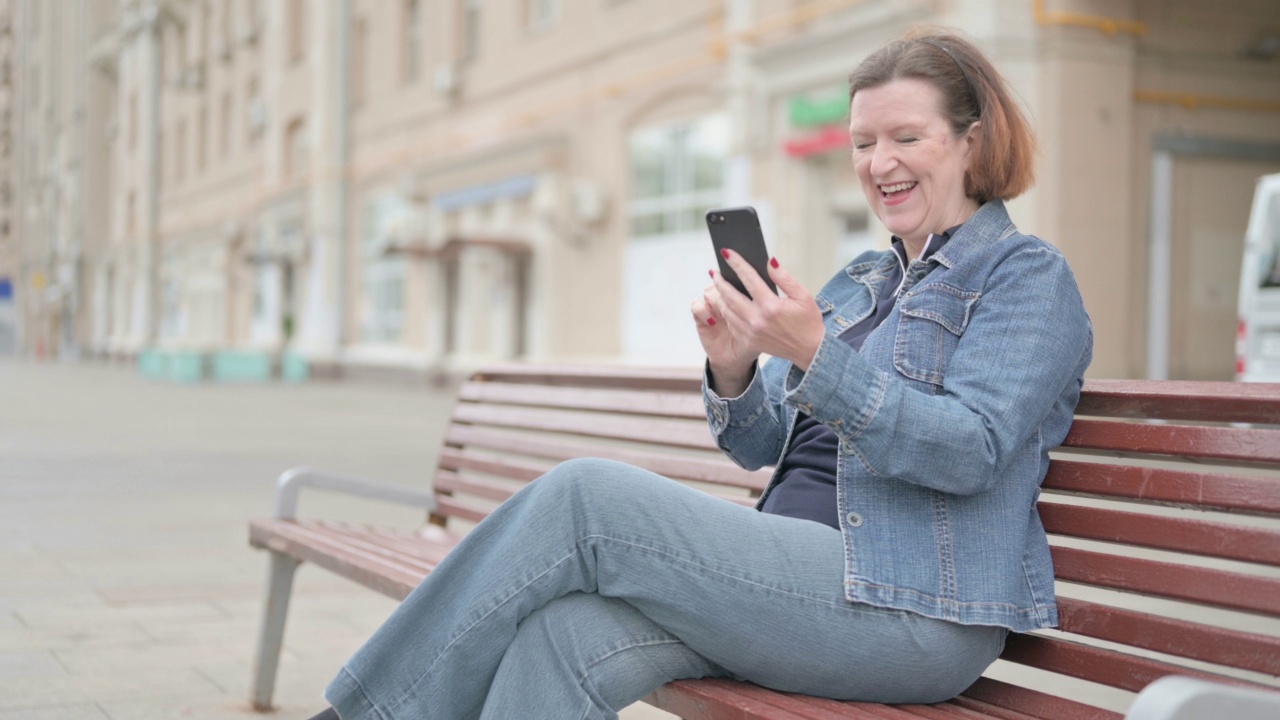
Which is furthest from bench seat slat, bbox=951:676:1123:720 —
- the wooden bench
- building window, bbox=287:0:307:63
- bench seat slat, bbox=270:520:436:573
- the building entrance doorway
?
building window, bbox=287:0:307:63

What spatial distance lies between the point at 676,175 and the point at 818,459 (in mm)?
16347

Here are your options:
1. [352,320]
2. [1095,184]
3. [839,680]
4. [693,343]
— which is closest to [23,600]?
[839,680]

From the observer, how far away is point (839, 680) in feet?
7.06

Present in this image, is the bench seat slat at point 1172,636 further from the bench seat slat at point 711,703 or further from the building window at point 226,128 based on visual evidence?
the building window at point 226,128

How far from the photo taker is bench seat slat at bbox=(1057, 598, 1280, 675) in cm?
193

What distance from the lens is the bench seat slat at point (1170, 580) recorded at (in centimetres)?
193

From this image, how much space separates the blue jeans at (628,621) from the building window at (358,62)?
2806cm

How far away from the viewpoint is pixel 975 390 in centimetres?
208

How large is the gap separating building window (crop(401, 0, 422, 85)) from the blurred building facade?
8 cm

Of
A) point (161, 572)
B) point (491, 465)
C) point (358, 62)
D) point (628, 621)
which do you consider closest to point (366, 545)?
point (491, 465)

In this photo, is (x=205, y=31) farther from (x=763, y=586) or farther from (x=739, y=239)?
(x=763, y=586)

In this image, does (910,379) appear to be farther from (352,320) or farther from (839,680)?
(352,320)

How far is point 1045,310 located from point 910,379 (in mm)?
233

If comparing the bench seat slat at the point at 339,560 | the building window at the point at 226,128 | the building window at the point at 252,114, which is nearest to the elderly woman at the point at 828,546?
the bench seat slat at the point at 339,560
